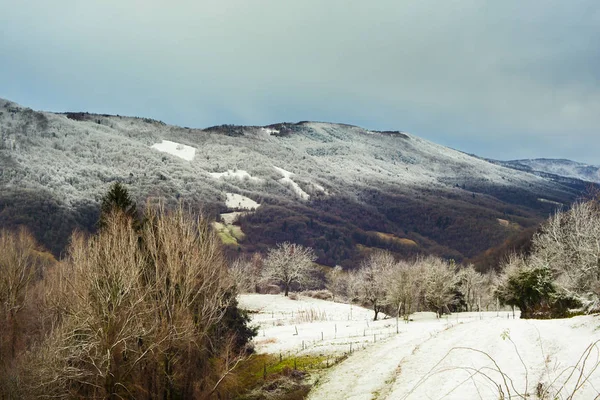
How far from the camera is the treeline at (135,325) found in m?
21.3

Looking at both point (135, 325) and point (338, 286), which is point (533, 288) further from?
point (338, 286)

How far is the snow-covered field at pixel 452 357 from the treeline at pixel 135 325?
9.95m

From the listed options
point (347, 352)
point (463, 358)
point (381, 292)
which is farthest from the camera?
point (381, 292)

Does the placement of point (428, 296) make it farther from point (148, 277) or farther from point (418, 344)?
point (148, 277)

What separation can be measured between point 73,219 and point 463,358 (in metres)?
215

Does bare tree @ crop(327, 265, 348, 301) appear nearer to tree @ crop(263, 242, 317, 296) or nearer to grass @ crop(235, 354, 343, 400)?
tree @ crop(263, 242, 317, 296)

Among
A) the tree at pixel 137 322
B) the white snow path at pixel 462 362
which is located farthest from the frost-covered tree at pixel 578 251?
the tree at pixel 137 322

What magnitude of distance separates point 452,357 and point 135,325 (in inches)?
762

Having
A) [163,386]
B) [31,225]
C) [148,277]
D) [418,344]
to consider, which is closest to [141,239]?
[148,277]

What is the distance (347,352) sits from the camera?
1475 inches

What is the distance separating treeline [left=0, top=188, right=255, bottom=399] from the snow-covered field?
995 cm

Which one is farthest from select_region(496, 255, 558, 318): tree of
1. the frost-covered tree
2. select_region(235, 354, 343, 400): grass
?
select_region(235, 354, 343, 400): grass

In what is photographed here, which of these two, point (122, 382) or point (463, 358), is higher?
point (463, 358)

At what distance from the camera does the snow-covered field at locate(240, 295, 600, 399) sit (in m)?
15.8
